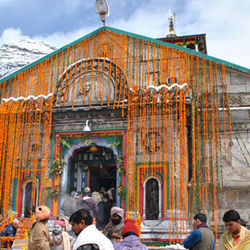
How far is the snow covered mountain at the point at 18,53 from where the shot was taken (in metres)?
27.4

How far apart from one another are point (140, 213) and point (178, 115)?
3.35 m

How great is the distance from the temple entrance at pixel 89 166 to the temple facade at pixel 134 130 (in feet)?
0.13

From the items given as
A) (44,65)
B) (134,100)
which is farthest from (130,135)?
(44,65)

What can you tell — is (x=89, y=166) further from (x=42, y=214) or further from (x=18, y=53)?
(x=18, y=53)

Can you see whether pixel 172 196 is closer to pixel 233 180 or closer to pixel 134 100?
pixel 233 180

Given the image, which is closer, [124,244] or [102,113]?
[124,244]

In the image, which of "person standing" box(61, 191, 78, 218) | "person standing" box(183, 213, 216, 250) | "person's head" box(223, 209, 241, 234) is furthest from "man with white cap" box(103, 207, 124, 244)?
"person standing" box(61, 191, 78, 218)

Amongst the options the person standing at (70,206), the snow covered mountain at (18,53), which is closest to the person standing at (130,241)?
the person standing at (70,206)

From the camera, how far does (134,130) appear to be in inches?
522

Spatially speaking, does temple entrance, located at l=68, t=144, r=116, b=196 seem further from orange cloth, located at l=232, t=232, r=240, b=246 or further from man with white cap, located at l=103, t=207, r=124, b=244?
orange cloth, located at l=232, t=232, r=240, b=246

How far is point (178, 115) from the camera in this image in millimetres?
12867

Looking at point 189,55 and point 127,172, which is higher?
point 189,55

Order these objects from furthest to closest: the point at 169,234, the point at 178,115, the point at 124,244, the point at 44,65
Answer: the point at 44,65 → the point at 178,115 → the point at 169,234 → the point at 124,244

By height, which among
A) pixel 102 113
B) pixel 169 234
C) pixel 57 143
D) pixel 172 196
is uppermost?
pixel 102 113
